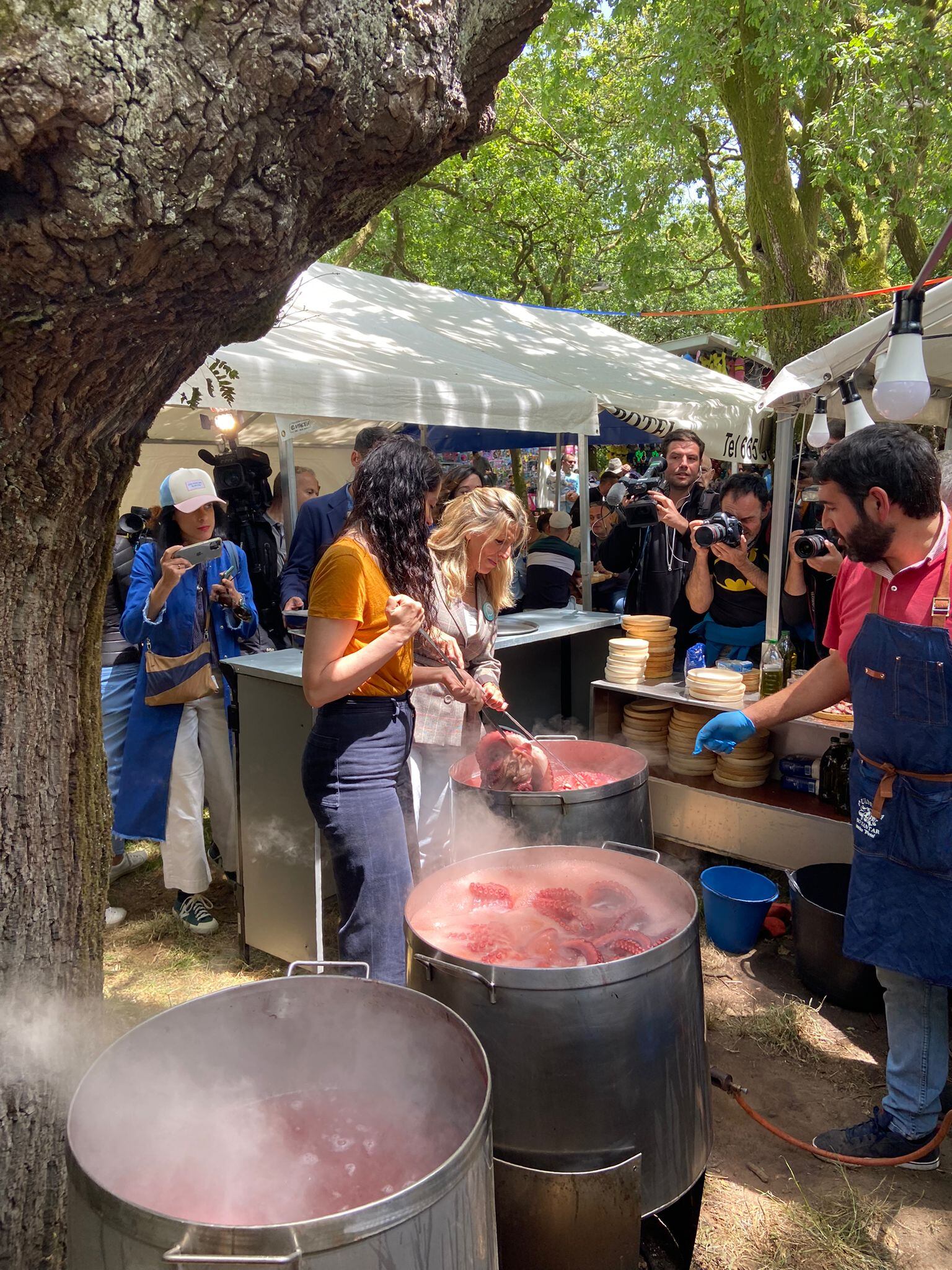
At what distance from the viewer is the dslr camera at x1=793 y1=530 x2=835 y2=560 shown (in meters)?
4.00

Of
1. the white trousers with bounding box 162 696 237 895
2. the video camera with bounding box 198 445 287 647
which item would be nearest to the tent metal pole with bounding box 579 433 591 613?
the video camera with bounding box 198 445 287 647

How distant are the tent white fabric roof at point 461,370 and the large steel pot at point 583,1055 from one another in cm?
162

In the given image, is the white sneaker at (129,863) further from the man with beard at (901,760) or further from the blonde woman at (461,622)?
the man with beard at (901,760)

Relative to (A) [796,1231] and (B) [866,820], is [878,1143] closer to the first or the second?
(A) [796,1231]

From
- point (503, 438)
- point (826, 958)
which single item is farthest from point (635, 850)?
point (503, 438)

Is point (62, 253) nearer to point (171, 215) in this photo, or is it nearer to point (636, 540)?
point (171, 215)

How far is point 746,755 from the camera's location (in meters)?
4.59

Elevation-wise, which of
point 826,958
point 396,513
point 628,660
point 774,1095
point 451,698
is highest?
point 396,513

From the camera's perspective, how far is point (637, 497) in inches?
194

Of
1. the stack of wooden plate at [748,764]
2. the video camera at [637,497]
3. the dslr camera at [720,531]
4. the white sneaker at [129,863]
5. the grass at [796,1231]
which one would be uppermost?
the video camera at [637,497]

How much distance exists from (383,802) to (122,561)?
8.19 feet

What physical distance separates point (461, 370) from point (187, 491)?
2.65 metres

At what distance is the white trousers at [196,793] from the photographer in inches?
159

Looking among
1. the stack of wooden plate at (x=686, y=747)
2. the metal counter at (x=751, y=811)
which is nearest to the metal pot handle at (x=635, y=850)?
the metal counter at (x=751, y=811)
